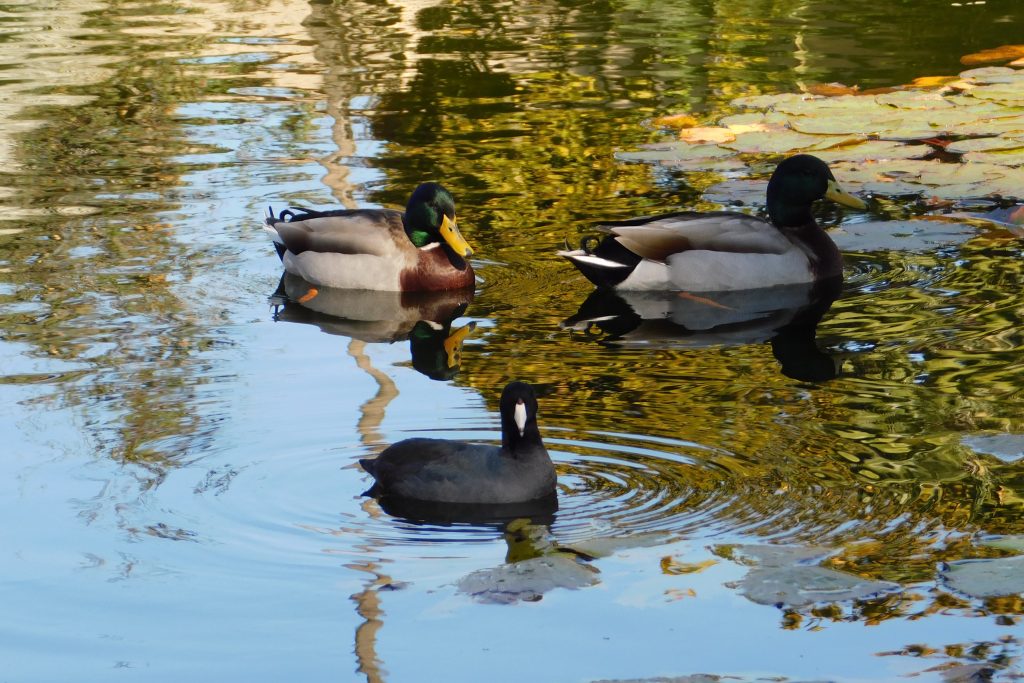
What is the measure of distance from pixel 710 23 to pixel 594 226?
30.9ft

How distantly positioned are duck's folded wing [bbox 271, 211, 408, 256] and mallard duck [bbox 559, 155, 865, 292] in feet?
3.69

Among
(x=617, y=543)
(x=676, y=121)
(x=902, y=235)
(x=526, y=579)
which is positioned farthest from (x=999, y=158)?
(x=526, y=579)

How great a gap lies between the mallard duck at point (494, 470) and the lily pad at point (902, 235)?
4672 millimetres

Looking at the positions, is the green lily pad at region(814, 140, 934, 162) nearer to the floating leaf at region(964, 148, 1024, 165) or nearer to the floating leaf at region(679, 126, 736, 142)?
the floating leaf at region(964, 148, 1024, 165)

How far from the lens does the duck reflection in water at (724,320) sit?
27.1 ft

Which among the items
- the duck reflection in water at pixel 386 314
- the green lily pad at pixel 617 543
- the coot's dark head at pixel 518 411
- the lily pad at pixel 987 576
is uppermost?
the coot's dark head at pixel 518 411

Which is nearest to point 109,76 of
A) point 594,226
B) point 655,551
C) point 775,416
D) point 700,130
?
point 700,130

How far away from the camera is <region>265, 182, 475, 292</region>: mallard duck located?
390 inches

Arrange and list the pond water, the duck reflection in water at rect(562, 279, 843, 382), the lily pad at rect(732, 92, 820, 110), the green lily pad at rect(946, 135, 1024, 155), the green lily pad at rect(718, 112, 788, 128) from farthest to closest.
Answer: the lily pad at rect(732, 92, 820, 110) < the green lily pad at rect(718, 112, 788, 128) < the green lily pad at rect(946, 135, 1024, 155) < the duck reflection in water at rect(562, 279, 843, 382) < the pond water

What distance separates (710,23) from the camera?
19.0 meters

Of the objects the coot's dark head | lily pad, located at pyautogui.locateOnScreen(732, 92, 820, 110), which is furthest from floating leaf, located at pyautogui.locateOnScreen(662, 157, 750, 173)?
the coot's dark head

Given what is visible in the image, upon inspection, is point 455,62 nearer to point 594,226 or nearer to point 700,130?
point 700,130

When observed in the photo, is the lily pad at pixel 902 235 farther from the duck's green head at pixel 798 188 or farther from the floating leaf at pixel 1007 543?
the floating leaf at pixel 1007 543

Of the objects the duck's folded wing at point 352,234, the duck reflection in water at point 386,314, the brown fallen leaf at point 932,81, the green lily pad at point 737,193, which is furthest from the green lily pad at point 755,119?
the duck reflection in water at point 386,314
